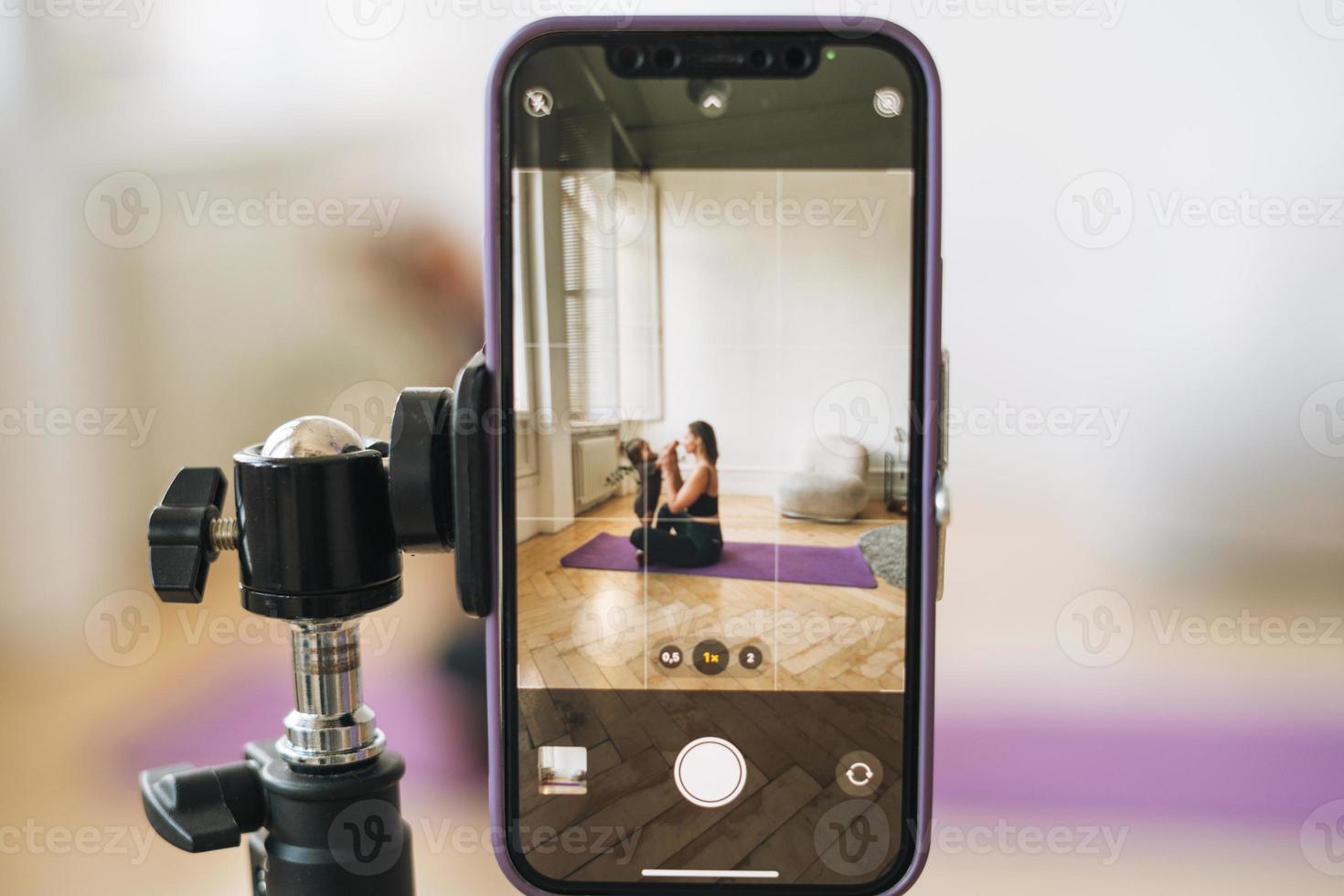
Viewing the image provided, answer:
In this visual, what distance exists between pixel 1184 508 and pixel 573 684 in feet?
1.53

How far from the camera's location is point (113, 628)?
2.01 ft

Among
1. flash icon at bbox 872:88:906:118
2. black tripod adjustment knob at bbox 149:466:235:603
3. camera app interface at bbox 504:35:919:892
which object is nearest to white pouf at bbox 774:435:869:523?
camera app interface at bbox 504:35:919:892

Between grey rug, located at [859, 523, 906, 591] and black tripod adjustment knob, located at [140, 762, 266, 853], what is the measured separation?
0.32 metres

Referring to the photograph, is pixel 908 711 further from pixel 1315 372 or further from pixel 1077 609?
pixel 1315 372

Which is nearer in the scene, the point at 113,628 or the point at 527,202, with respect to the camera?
the point at 527,202

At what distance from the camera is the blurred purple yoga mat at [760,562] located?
1.33 feet

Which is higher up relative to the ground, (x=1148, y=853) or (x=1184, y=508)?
(x=1184, y=508)

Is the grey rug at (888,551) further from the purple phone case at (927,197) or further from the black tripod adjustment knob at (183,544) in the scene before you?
the black tripod adjustment knob at (183,544)

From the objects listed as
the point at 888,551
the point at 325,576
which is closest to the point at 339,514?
the point at 325,576

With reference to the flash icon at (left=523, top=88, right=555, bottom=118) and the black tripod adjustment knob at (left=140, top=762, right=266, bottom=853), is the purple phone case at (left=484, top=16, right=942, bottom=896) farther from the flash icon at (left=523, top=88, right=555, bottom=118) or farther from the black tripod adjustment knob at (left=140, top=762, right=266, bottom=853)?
the black tripod adjustment knob at (left=140, top=762, right=266, bottom=853)

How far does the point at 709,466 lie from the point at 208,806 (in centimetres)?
29

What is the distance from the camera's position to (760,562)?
0.42 m

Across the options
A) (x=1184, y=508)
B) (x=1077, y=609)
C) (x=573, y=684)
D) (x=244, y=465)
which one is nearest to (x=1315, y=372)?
(x=1184, y=508)

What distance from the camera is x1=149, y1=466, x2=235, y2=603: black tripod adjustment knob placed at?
33 centimetres
